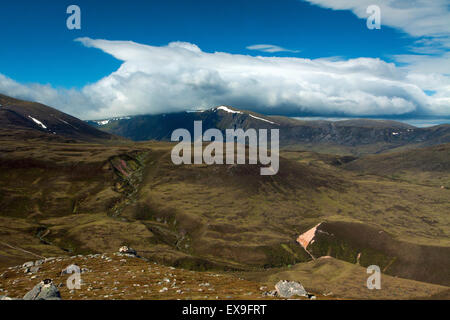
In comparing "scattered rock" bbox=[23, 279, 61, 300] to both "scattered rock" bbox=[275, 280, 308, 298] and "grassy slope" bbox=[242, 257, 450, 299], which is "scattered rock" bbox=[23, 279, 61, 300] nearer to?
"scattered rock" bbox=[275, 280, 308, 298]

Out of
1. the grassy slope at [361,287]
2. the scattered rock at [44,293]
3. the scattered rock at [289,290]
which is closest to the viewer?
the scattered rock at [44,293]

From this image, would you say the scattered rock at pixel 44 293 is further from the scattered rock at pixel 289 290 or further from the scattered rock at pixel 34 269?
the scattered rock at pixel 34 269

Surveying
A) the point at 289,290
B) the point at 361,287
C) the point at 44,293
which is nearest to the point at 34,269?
the point at 44,293

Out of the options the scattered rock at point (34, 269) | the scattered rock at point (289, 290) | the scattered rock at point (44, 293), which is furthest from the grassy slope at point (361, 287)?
the scattered rock at point (44, 293)

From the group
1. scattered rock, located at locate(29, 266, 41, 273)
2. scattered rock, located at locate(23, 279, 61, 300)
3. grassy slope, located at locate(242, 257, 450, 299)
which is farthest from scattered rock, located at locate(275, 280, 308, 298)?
grassy slope, located at locate(242, 257, 450, 299)
